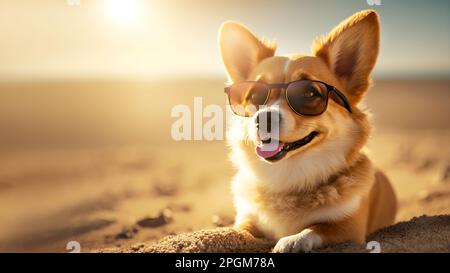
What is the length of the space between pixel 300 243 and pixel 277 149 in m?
0.54

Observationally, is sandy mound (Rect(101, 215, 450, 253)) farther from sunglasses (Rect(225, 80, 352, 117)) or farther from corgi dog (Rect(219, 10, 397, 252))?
sunglasses (Rect(225, 80, 352, 117))

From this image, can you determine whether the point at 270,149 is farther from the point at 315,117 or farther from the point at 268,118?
the point at 315,117

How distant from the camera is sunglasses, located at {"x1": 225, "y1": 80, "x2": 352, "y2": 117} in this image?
9.04ft

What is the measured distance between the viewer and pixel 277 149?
2719mm

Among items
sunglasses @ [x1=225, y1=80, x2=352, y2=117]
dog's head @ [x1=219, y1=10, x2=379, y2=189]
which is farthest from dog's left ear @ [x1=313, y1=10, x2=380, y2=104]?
sunglasses @ [x1=225, y1=80, x2=352, y2=117]

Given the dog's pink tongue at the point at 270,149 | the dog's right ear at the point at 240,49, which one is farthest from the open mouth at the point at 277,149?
the dog's right ear at the point at 240,49

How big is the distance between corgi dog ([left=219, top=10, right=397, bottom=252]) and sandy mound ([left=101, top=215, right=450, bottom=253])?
0.47 ft

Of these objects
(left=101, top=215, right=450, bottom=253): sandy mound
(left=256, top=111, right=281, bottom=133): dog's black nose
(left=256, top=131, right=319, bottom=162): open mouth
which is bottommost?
(left=101, top=215, right=450, bottom=253): sandy mound

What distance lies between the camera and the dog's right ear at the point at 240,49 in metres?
3.21

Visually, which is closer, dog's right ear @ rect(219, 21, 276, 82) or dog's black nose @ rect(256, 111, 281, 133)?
dog's black nose @ rect(256, 111, 281, 133)

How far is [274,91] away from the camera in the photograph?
2814 mm

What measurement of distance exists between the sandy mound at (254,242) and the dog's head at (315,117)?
1.32ft

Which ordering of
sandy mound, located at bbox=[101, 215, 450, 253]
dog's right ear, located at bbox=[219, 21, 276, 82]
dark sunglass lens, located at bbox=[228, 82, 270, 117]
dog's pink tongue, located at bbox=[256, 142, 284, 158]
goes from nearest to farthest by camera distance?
1. sandy mound, located at bbox=[101, 215, 450, 253]
2. dog's pink tongue, located at bbox=[256, 142, 284, 158]
3. dark sunglass lens, located at bbox=[228, 82, 270, 117]
4. dog's right ear, located at bbox=[219, 21, 276, 82]

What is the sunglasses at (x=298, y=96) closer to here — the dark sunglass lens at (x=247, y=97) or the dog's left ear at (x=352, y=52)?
the dark sunglass lens at (x=247, y=97)
